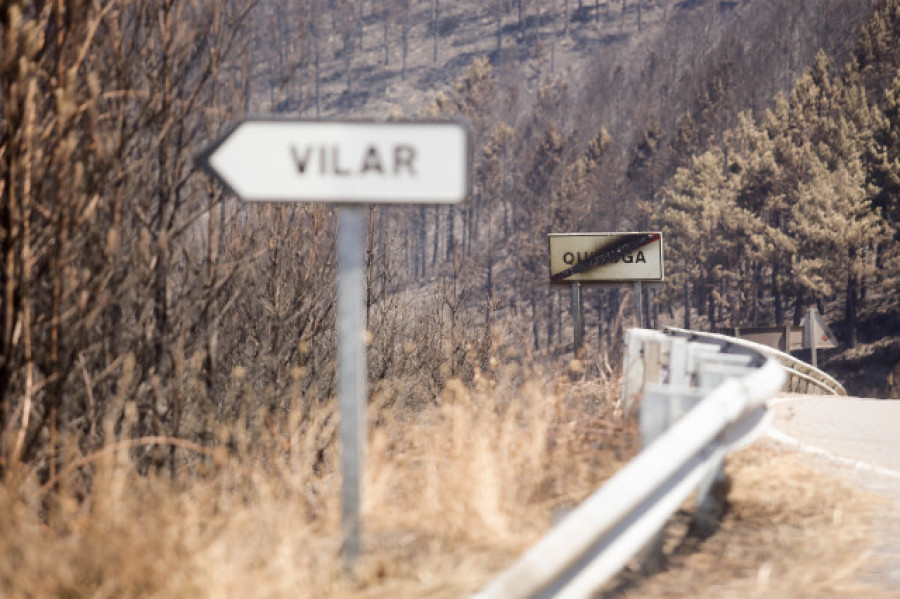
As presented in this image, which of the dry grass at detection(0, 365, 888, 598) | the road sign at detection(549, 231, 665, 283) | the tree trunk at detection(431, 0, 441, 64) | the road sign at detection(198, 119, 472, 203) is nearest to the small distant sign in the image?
the road sign at detection(549, 231, 665, 283)

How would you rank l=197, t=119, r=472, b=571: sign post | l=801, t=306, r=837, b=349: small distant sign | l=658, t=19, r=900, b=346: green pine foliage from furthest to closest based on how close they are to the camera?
l=658, t=19, r=900, b=346: green pine foliage → l=801, t=306, r=837, b=349: small distant sign → l=197, t=119, r=472, b=571: sign post

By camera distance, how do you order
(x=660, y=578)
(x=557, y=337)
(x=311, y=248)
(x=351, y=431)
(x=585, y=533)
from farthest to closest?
(x=557, y=337) → (x=311, y=248) → (x=660, y=578) → (x=351, y=431) → (x=585, y=533)

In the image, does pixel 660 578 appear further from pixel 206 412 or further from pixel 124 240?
pixel 206 412

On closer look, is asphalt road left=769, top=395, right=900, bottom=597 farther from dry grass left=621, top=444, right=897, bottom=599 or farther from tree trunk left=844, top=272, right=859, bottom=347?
tree trunk left=844, top=272, right=859, bottom=347

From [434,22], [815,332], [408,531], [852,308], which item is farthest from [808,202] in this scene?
[434,22]

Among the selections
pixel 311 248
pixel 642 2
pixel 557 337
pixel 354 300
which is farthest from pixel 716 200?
pixel 642 2

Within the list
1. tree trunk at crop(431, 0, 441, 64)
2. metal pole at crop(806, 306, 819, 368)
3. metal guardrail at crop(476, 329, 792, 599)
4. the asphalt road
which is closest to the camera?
metal guardrail at crop(476, 329, 792, 599)

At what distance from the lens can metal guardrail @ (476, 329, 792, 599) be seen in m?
3.13

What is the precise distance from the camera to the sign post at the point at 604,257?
20.3m

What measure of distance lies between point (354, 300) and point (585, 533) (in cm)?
132

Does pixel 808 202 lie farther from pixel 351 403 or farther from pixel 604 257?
pixel 351 403

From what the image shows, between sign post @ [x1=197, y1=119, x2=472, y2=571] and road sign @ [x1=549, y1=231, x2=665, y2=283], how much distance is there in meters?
16.2

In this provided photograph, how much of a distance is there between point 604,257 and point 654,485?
55.8 ft

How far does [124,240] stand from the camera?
7.26 m
